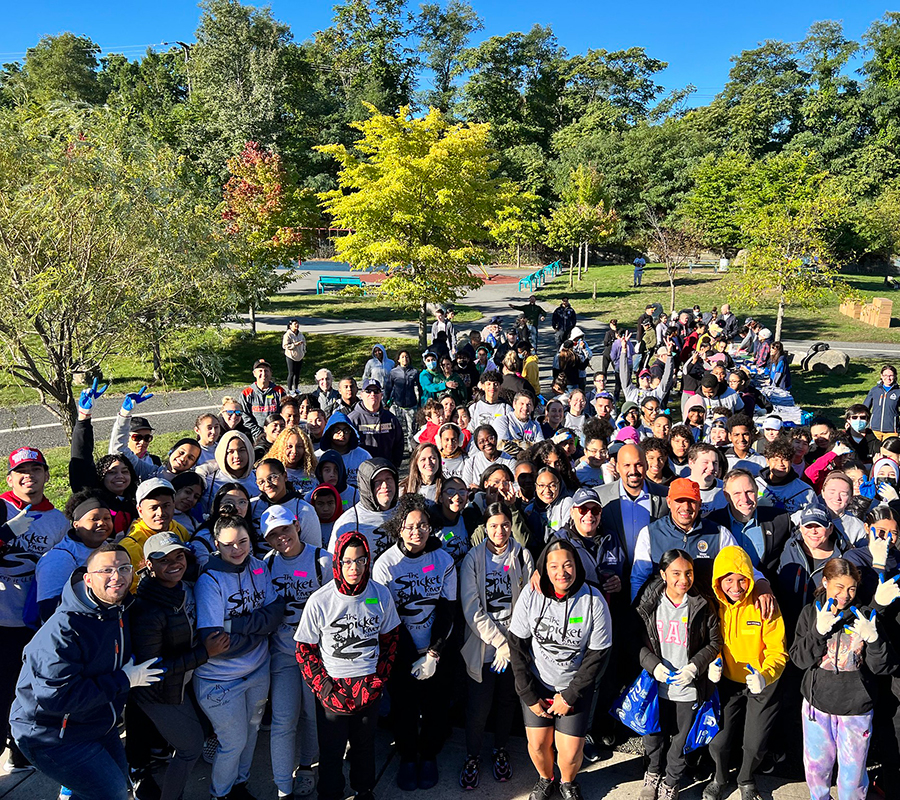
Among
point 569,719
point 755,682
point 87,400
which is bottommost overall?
point 569,719

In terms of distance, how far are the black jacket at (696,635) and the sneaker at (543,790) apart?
3.07ft

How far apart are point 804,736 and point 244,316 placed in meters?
24.9

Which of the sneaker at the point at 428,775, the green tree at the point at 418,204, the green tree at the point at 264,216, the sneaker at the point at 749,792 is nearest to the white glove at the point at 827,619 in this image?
the sneaker at the point at 749,792

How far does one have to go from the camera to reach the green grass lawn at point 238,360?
1452 centimetres

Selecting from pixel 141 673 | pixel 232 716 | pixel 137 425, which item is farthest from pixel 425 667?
pixel 137 425

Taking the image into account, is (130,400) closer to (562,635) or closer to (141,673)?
(141,673)

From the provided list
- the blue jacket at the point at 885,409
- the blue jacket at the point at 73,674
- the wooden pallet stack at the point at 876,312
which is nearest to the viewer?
the blue jacket at the point at 73,674

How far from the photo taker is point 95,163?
9.02 m

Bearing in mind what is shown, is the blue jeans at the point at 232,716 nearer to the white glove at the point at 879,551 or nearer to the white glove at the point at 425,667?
the white glove at the point at 425,667

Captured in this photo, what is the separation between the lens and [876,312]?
2466 cm

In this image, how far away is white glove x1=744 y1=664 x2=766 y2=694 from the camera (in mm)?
3814

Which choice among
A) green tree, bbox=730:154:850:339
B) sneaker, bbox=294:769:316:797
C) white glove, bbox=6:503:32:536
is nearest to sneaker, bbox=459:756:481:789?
sneaker, bbox=294:769:316:797

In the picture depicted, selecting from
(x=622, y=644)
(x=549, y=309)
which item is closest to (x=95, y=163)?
(x=622, y=644)

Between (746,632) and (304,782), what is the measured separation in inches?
112
